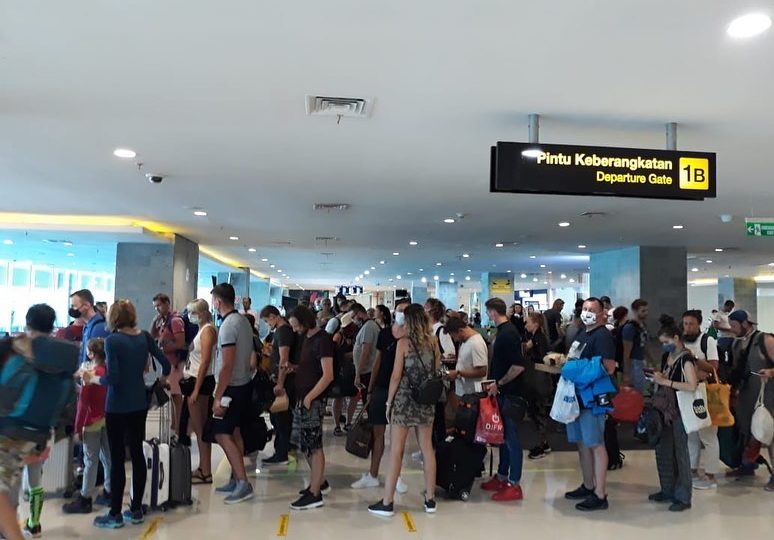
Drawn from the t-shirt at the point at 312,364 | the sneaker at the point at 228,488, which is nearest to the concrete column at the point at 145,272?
the sneaker at the point at 228,488

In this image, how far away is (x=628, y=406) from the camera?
6.05 metres

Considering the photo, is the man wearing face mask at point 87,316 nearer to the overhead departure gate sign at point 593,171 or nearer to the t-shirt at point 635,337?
the overhead departure gate sign at point 593,171

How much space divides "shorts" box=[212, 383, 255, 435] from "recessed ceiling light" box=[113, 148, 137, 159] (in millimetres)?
3045

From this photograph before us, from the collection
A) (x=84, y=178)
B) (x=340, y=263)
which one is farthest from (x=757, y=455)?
(x=340, y=263)

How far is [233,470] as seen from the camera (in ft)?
17.8

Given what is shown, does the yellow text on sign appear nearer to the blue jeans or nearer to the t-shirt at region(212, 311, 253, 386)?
Answer: the blue jeans

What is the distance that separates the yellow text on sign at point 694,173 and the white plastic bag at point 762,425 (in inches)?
87.0

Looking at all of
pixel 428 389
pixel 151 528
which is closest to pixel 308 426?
pixel 428 389

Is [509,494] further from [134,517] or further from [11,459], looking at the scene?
[11,459]

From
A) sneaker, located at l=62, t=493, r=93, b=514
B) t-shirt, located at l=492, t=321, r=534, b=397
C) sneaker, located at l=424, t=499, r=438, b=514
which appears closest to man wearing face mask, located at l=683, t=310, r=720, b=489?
t-shirt, located at l=492, t=321, r=534, b=397

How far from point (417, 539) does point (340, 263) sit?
1997 cm

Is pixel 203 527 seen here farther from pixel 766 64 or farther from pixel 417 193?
pixel 417 193

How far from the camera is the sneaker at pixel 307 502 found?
17.0 feet

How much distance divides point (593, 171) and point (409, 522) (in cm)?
312
